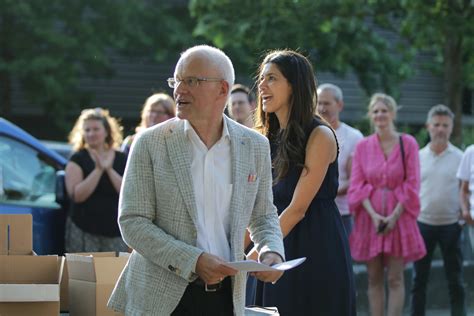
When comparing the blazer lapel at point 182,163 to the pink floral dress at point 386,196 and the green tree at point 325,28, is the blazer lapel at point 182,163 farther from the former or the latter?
the green tree at point 325,28

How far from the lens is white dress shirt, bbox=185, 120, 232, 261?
457 cm

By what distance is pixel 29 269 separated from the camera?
542 cm

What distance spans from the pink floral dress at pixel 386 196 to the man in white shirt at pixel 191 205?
5.43 meters

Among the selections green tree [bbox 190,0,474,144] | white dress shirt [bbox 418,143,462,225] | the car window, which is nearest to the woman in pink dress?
white dress shirt [bbox 418,143,462,225]

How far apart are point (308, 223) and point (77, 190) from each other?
169 inches

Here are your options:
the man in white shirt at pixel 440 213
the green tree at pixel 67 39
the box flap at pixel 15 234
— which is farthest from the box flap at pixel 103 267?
the green tree at pixel 67 39

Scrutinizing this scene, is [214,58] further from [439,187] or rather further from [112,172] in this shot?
[439,187]

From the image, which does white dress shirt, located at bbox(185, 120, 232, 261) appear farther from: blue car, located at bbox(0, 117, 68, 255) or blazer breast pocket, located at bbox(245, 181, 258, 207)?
blue car, located at bbox(0, 117, 68, 255)

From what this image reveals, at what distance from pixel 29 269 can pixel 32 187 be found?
204 inches

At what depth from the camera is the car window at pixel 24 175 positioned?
403 inches

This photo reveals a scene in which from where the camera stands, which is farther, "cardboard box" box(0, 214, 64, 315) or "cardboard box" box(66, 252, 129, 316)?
"cardboard box" box(66, 252, 129, 316)

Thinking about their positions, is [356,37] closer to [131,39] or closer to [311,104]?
[131,39]

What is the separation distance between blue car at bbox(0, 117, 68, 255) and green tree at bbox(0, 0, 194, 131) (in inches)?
491

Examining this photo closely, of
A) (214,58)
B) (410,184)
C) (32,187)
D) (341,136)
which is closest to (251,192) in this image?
(214,58)
